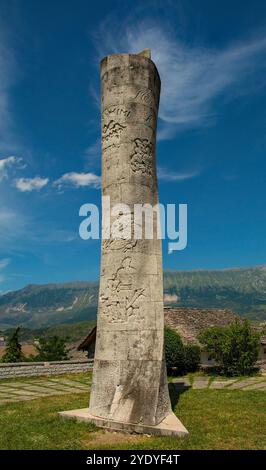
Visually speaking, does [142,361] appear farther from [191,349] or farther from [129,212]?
[191,349]

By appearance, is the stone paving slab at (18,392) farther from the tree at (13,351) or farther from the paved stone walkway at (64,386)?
the tree at (13,351)

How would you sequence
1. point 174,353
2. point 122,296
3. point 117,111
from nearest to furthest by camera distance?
1. point 122,296
2. point 117,111
3. point 174,353

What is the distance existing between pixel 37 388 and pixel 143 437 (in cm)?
1021

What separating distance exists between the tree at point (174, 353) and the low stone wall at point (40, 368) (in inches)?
190

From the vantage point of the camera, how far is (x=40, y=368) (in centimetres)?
2108

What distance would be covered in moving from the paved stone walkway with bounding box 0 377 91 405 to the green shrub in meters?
6.09

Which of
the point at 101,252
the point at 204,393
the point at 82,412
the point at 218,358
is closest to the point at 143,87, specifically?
the point at 101,252

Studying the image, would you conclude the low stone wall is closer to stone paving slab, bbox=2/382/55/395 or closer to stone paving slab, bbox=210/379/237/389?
stone paving slab, bbox=2/382/55/395

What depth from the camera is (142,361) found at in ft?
29.8

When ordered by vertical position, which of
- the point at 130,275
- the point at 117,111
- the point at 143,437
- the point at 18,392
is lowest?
the point at 18,392

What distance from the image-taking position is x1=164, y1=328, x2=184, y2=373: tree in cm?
2238

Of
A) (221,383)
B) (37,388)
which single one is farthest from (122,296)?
(221,383)

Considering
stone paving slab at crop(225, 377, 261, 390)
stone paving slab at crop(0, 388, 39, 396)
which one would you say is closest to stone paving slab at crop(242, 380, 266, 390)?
stone paving slab at crop(225, 377, 261, 390)

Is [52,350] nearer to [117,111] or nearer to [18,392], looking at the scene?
[18,392]
